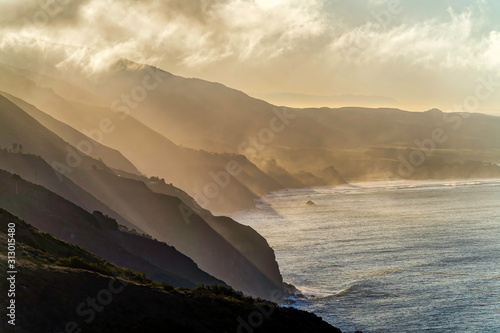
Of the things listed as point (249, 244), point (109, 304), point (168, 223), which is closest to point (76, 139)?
point (168, 223)

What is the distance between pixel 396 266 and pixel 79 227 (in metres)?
48.0

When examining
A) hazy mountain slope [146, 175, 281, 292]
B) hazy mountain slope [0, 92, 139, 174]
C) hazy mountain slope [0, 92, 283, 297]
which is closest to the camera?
hazy mountain slope [0, 92, 283, 297]

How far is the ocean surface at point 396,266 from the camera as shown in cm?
5496

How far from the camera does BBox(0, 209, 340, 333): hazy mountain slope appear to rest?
83.7 ft

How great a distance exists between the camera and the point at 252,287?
6819 cm

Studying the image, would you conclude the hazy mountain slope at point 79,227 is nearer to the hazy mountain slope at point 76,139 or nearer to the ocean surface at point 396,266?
the ocean surface at point 396,266

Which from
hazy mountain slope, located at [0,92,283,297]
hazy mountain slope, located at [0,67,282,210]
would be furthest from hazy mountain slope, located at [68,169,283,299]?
hazy mountain slope, located at [0,67,282,210]

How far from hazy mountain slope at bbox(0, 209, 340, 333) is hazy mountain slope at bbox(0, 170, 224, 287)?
10916mm

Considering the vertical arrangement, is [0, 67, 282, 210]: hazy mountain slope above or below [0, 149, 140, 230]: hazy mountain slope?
above

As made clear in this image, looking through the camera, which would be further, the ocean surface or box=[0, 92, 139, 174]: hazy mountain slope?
box=[0, 92, 139, 174]: hazy mountain slope

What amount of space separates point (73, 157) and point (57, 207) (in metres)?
42.0

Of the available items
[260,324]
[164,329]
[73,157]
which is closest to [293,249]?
[73,157]

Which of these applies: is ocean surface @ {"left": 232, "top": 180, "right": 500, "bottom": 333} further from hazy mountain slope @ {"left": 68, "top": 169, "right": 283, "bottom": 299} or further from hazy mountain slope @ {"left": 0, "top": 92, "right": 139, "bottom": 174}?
hazy mountain slope @ {"left": 0, "top": 92, "right": 139, "bottom": 174}

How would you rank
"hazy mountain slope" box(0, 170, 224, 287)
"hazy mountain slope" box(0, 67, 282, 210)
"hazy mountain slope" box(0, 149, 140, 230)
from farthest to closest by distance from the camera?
1. "hazy mountain slope" box(0, 67, 282, 210)
2. "hazy mountain slope" box(0, 149, 140, 230)
3. "hazy mountain slope" box(0, 170, 224, 287)
